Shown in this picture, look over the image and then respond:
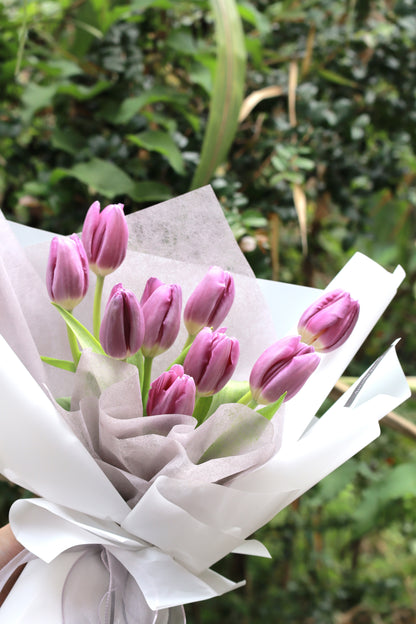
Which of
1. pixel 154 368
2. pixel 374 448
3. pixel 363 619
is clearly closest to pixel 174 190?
pixel 154 368

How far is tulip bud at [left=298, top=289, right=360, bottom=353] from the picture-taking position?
32cm

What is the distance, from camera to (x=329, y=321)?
0.32 metres

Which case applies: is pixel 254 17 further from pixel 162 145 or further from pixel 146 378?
pixel 146 378

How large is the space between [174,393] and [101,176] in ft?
1.56

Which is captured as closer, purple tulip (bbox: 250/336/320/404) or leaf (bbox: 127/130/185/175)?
purple tulip (bbox: 250/336/320/404)

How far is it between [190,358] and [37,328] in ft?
0.36

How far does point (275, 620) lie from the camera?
1205mm

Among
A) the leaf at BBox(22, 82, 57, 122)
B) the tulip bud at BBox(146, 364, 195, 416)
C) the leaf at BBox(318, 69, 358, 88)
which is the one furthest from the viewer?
the leaf at BBox(318, 69, 358, 88)

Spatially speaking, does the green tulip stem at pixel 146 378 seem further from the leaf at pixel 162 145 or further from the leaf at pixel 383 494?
the leaf at pixel 383 494

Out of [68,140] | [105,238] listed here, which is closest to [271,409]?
[105,238]

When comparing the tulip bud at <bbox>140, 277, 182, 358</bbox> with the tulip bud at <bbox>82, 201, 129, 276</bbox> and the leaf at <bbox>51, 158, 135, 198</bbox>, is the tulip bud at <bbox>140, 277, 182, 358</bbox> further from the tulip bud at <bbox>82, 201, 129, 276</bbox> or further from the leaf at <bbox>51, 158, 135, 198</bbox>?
the leaf at <bbox>51, 158, 135, 198</bbox>

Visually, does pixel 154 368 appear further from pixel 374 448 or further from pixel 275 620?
pixel 275 620

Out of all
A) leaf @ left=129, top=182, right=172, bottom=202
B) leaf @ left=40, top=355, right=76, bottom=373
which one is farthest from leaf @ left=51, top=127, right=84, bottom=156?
leaf @ left=40, top=355, right=76, bottom=373

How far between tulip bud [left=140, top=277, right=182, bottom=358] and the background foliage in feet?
1.15
